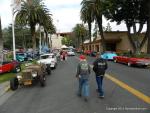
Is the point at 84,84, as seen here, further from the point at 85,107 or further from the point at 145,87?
the point at 145,87

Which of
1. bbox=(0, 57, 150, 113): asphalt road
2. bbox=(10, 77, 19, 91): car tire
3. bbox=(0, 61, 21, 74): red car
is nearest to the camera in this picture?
bbox=(0, 57, 150, 113): asphalt road

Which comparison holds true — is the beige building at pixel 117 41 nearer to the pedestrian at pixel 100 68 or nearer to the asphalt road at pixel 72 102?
the asphalt road at pixel 72 102

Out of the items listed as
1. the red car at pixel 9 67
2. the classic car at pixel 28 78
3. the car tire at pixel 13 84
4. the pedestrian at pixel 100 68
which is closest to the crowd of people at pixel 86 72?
the pedestrian at pixel 100 68

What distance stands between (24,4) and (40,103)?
36.7 meters

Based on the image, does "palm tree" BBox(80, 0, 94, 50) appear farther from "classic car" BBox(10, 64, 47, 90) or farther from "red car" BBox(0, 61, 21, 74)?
"classic car" BBox(10, 64, 47, 90)

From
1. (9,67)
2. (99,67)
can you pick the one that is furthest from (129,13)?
(99,67)

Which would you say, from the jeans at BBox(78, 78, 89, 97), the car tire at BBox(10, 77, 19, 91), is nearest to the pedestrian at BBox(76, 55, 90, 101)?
the jeans at BBox(78, 78, 89, 97)

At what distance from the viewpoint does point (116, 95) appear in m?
13.6

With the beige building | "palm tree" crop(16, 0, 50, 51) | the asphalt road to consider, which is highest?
"palm tree" crop(16, 0, 50, 51)

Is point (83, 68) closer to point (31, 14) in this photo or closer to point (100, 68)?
point (100, 68)

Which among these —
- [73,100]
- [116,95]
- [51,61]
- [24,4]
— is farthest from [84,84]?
[24,4]

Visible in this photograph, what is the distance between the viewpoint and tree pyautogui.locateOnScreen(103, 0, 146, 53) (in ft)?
161

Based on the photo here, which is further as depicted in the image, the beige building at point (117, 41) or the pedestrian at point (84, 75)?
the beige building at point (117, 41)

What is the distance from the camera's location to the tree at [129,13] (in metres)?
49.2
